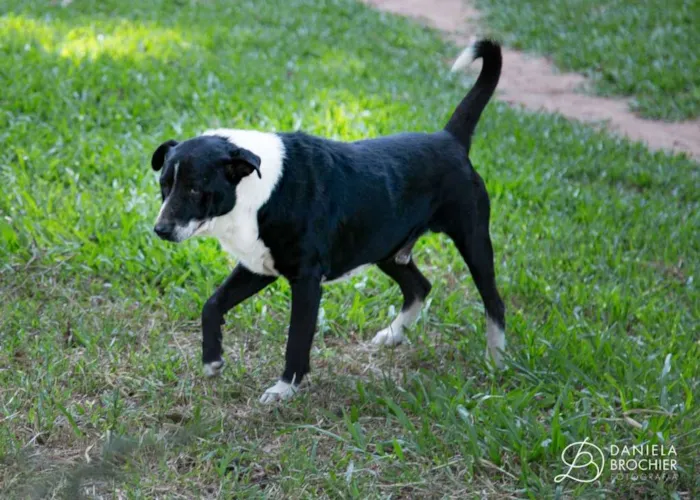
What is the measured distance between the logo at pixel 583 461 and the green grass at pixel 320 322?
0.03m

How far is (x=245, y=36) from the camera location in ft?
32.7

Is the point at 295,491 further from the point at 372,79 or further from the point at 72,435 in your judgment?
the point at 372,79

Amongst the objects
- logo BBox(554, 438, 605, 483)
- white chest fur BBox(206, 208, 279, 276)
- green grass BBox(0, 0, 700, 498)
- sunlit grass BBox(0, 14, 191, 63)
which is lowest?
sunlit grass BBox(0, 14, 191, 63)

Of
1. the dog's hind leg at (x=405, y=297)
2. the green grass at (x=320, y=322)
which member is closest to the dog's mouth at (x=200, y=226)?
the green grass at (x=320, y=322)

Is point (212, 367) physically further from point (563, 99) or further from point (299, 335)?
point (563, 99)

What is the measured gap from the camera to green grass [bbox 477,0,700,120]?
33.1ft

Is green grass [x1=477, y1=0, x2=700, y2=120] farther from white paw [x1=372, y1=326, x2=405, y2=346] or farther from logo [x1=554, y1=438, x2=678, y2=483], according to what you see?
logo [x1=554, y1=438, x2=678, y2=483]

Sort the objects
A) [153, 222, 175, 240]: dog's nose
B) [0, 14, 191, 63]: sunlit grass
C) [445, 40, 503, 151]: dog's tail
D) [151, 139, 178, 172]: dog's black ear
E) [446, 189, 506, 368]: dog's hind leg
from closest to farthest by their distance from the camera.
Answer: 1. [153, 222, 175, 240]: dog's nose
2. [151, 139, 178, 172]: dog's black ear
3. [446, 189, 506, 368]: dog's hind leg
4. [445, 40, 503, 151]: dog's tail
5. [0, 14, 191, 63]: sunlit grass

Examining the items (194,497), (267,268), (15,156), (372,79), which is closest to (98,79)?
(15,156)

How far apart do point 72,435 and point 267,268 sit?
100 centimetres

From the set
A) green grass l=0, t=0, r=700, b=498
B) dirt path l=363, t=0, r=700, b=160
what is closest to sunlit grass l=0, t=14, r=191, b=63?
green grass l=0, t=0, r=700, b=498

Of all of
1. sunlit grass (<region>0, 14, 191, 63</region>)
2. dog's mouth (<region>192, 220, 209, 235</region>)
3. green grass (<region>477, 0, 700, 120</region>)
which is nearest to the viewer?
dog's mouth (<region>192, 220, 209, 235</region>)

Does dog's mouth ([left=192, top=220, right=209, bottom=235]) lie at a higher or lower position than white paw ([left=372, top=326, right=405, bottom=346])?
higher

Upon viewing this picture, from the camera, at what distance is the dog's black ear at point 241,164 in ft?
11.3
